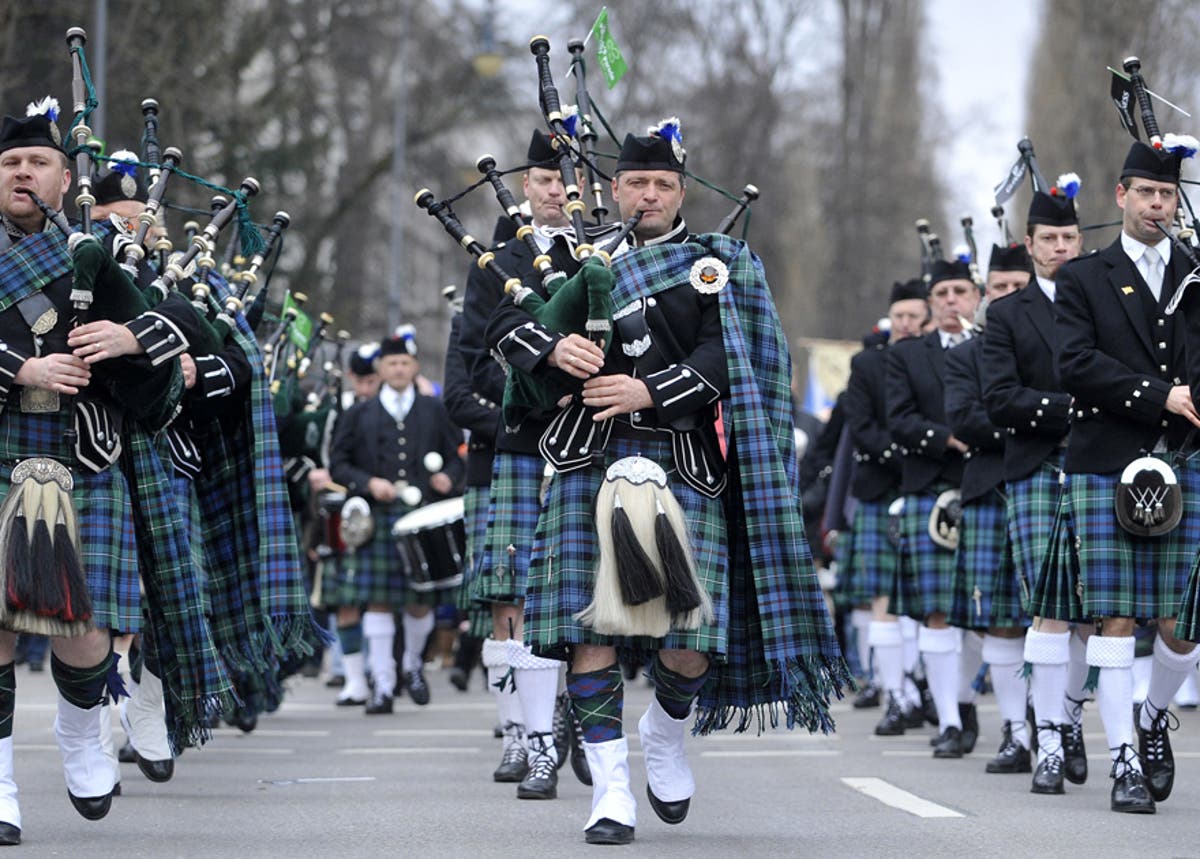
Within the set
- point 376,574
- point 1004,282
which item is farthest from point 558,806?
point 376,574

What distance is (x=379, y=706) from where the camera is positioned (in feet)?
41.3

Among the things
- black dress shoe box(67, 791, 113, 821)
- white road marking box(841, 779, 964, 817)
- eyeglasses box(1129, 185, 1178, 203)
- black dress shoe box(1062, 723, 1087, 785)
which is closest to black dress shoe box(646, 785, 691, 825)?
white road marking box(841, 779, 964, 817)

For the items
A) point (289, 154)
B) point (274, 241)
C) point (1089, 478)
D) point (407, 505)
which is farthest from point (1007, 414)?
point (289, 154)

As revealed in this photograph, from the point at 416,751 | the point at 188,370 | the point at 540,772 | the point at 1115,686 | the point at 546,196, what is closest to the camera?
the point at 1115,686

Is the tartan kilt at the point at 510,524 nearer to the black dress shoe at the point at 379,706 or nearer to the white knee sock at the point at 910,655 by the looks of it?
the white knee sock at the point at 910,655

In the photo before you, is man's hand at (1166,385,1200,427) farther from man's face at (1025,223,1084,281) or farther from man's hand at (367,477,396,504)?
man's hand at (367,477,396,504)

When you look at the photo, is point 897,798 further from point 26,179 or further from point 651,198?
point 26,179

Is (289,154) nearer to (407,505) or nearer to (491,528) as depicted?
(407,505)

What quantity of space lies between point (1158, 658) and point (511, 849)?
2.45m

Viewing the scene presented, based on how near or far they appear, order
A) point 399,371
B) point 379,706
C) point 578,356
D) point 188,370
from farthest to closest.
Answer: point 399,371, point 379,706, point 188,370, point 578,356

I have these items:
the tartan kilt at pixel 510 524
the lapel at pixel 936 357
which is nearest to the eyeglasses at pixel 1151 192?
the tartan kilt at pixel 510 524

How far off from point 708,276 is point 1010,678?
321 cm

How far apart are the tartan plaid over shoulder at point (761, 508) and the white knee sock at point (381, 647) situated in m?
6.07

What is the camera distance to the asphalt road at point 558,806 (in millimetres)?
6426
